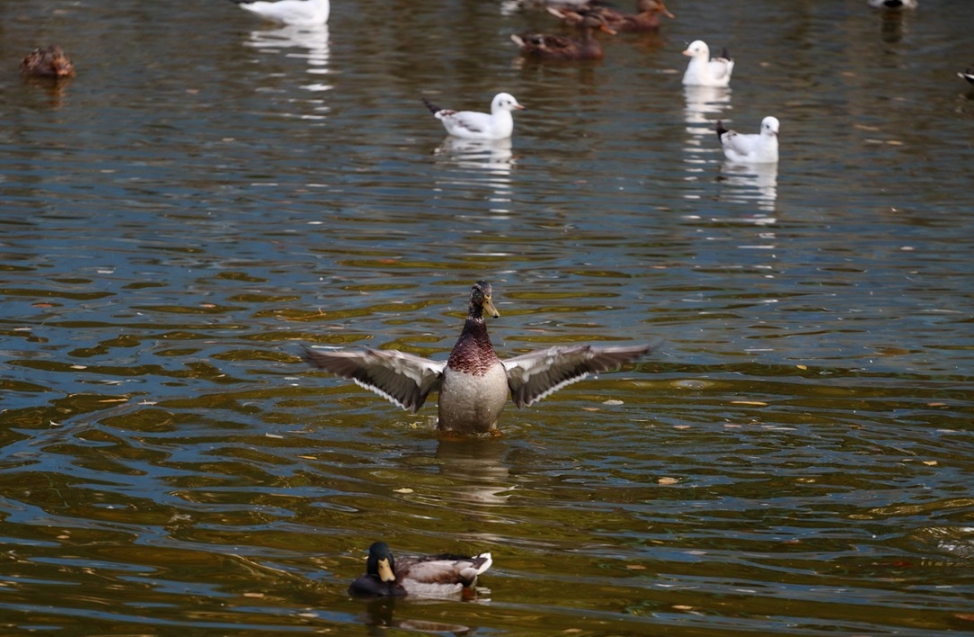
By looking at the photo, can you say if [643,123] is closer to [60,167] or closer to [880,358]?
[60,167]

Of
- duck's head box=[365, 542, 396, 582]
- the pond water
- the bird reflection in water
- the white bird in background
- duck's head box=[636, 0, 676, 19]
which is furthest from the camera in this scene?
the white bird in background

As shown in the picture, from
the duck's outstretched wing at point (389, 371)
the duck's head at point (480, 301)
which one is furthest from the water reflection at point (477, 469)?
the duck's head at point (480, 301)

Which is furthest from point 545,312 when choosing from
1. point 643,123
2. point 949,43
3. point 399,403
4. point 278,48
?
point 949,43

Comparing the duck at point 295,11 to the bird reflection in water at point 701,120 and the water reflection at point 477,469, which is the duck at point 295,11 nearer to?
the bird reflection in water at point 701,120

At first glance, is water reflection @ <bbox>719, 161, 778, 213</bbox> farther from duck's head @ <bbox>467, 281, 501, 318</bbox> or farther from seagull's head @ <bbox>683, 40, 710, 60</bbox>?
duck's head @ <bbox>467, 281, 501, 318</bbox>

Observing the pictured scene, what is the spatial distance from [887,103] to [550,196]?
8.51 meters

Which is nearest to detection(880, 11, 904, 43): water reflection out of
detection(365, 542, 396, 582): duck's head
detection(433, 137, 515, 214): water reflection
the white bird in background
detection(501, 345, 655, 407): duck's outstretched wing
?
the white bird in background

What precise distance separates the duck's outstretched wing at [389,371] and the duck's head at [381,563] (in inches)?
112

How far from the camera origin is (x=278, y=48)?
2961 cm

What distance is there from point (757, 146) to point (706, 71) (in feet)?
19.6

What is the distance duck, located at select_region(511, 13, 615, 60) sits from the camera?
2900cm

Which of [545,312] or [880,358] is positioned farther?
[545,312]

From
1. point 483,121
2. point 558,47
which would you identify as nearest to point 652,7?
point 558,47

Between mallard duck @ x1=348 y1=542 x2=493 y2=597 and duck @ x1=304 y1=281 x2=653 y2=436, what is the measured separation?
2805mm
